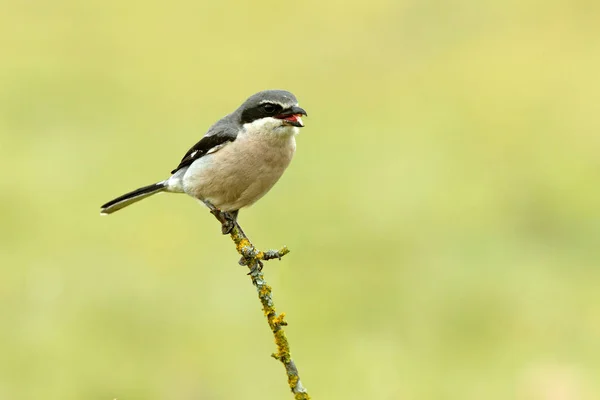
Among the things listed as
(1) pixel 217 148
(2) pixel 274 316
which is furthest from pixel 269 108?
(2) pixel 274 316

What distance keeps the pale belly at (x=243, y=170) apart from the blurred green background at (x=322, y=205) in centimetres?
360

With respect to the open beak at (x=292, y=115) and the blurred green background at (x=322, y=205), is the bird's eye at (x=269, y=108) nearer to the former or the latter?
the open beak at (x=292, y=115)

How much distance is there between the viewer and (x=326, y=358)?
10.2 m

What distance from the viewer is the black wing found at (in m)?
6.30

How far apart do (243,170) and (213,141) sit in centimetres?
61

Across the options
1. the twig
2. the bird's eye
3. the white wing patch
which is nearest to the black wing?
the white wing patch

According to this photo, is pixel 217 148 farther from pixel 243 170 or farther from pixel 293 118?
pixel 293 118

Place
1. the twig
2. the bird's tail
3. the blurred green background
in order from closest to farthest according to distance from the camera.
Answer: the twig → the bird's tail → the blurred green background

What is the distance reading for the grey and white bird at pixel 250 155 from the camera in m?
5.81

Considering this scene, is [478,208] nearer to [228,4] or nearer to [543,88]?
[543,88]

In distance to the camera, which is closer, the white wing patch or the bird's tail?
the white wing patch

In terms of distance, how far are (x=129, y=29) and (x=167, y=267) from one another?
14.5m

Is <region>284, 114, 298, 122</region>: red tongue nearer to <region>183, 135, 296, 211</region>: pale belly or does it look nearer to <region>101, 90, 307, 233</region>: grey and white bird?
<region>101, 90, 307, 233</region>: grey and white bird

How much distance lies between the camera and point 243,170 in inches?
232
